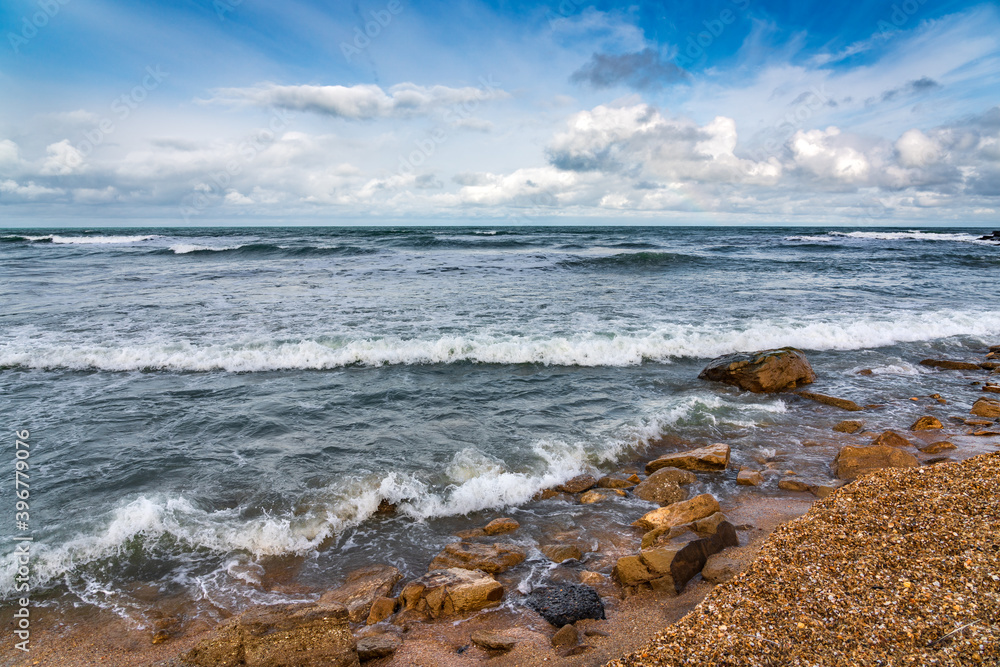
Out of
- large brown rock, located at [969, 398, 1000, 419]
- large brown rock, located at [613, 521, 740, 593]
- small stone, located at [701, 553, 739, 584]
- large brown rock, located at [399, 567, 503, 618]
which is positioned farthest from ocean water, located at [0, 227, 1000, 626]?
small stone, located at [701, 553, 739, 584]

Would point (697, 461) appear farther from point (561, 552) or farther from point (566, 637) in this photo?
point (566, 637)

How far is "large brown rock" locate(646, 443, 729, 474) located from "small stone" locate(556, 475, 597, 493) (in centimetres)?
82

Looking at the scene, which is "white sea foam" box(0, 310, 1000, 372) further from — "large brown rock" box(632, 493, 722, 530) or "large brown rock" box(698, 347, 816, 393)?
"large brown rock" box(632, 493, 722, 530)

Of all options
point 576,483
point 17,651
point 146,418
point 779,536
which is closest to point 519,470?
point 576,483

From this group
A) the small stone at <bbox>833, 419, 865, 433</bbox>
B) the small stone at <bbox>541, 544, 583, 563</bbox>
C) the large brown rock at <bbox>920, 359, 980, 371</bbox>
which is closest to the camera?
the small stone at <bbox>541, 544, 583, 563</bbox>

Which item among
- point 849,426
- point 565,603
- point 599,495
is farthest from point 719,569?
point 849,426

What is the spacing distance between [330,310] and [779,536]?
1381 cm

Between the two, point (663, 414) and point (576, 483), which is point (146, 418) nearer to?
point (576, 483)

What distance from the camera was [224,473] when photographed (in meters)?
6.36

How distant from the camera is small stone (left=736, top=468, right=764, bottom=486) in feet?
19.8

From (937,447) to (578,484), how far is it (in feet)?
16.0

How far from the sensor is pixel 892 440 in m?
6.77

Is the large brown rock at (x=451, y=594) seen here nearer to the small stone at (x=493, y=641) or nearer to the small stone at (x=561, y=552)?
the small stone at (x=493, y=641)

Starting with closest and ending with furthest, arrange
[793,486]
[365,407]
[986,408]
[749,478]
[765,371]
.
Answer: [793,486]
[749,478]
[986,408]
[365,407]
[765,371]
